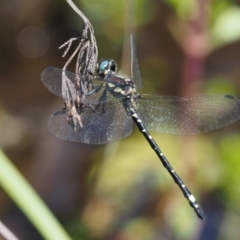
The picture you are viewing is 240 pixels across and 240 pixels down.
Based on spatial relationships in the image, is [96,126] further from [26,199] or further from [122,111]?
[26,199]

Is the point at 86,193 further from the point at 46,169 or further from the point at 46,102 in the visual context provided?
the point at 46,102

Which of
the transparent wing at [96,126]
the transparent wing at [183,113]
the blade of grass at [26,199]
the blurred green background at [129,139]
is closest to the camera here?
the blade of grass at [26,199]

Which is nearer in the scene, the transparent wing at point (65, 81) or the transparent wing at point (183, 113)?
the transparent wing at point (65, 81)

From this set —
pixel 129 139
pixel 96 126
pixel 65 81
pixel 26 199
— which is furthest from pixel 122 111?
pixel 26 199

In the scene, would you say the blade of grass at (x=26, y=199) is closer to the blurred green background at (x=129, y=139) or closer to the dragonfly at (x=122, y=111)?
the dragonfly at (x=122, y=111)

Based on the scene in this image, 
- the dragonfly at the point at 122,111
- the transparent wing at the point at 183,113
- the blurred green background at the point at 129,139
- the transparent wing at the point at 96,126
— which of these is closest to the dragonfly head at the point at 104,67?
the dragonfly at the point at 122,111

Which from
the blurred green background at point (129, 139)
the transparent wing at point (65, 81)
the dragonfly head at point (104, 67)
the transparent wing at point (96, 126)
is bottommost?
A: the blurred green background at point (129, 139)

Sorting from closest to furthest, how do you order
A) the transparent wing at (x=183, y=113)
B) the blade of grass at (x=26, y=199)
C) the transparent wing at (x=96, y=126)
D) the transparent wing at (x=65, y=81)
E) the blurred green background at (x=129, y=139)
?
the blade of grass at (x=26, y=199), the transparent wing at (x=65, y=81), the transparent wing at (x=96, y=126), the transparent wing at (x=183, y=113), the blurred green background at (x=129, y=139)

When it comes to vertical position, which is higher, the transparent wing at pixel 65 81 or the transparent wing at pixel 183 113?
the transparent wing at pixel 65 81
